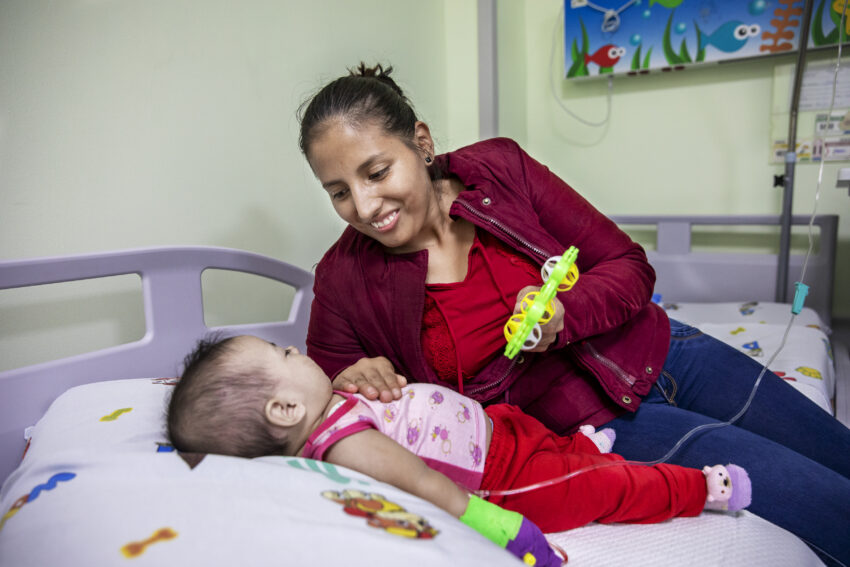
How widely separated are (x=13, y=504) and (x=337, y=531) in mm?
470

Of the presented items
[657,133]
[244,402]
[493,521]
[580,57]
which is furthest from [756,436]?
[580,57]

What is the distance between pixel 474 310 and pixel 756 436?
0.61m

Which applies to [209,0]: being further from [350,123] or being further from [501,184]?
[501,184]

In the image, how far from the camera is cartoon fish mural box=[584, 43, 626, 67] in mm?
2770

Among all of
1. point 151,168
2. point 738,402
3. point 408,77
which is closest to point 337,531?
point 738,402

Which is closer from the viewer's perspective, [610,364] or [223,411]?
[223,411]

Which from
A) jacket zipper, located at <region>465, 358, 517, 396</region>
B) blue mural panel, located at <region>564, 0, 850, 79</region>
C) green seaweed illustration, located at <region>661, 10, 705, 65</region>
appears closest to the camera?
jacket zipper, located at <region>465, 358, 517, 396</region>

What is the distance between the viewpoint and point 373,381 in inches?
43.2

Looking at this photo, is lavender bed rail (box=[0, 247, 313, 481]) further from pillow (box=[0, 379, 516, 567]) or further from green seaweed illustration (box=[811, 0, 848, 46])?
green seaweed illustration (box=[811, 0, 848, 46])

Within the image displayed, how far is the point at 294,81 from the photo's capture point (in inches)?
76.7

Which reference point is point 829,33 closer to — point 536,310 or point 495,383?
point 495,383

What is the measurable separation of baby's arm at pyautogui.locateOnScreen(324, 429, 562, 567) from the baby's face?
0.49 ft

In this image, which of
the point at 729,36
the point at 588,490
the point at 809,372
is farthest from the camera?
the point at 729,36

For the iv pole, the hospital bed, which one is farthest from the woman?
the iv pole
